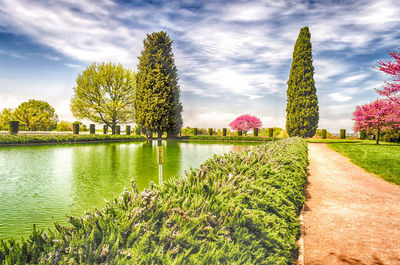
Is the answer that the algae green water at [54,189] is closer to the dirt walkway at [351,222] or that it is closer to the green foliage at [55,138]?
the dirt walkway at [351,222]

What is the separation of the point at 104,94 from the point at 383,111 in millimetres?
29662

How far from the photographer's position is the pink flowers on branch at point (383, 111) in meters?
9.72

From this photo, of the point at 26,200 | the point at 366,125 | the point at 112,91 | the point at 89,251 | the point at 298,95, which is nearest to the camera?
the point at 89,251

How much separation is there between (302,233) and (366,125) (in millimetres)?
20306

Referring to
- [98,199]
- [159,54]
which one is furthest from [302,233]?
[159,54]

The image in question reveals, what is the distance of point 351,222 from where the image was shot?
4.11 m

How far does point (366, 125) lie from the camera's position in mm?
19797

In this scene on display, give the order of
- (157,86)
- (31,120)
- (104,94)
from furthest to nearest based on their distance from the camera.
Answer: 1. (31,120)
2. (104,94)
3. (157,86)

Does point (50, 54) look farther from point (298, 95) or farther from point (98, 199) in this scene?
point (298, 95)

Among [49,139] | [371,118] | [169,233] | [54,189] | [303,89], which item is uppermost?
[303,89]

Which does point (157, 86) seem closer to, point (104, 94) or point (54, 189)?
point (104, 94)

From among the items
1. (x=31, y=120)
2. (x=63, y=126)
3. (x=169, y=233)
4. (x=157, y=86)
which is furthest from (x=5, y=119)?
(x=169, y=233)

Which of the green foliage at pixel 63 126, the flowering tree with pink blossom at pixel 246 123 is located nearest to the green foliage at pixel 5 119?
the green foliage at pixel 63 126

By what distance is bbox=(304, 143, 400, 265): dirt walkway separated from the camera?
10.00 ft
